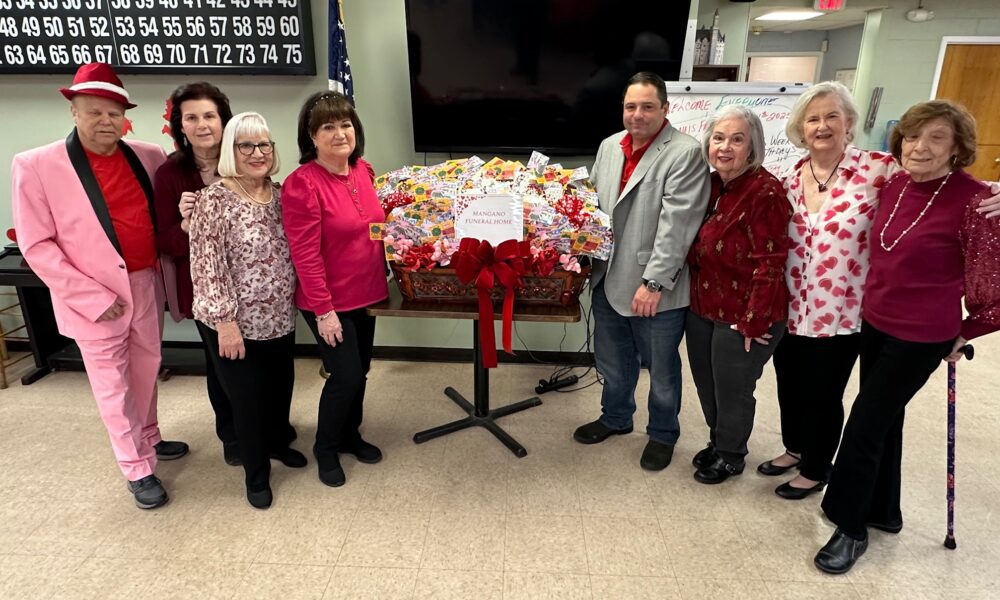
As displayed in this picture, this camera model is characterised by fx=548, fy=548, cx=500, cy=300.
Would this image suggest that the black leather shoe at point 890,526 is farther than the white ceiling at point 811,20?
No

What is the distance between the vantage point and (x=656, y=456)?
2.37 meters

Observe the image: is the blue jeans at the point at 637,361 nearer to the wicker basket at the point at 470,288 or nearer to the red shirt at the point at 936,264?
the wicker basket at the point at 470,288

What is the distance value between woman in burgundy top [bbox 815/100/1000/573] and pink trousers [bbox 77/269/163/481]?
2548mm

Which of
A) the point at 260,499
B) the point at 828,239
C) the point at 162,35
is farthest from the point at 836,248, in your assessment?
the point at 162,35

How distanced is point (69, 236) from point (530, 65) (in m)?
2.15

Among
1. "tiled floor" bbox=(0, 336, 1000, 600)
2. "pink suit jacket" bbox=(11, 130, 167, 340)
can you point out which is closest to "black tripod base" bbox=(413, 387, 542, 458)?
"tiled floor" bbox=(0, 336, 1000, 600)

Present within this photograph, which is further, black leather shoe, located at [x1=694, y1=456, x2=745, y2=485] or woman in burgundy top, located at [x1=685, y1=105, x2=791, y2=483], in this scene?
black leather shoe, located at [x1=694, y1=456, x2=745, y2=485]

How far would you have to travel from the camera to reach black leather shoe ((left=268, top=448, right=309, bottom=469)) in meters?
2.38

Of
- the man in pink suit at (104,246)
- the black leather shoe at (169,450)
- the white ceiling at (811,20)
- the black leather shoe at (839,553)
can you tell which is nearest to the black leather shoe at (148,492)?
the man in pink suit at (104,246)

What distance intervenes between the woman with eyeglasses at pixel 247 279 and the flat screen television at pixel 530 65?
1.25 m

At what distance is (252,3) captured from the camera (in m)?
2.83

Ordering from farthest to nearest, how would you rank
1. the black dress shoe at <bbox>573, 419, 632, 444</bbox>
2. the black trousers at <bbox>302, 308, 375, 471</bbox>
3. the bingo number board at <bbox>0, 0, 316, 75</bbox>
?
the bingo number board at <bbox>0, 0, 316, 75</bbox>, the black dress shoe at <bbox>573, 419, 632, 444</bbox>, the black trousers at <bbox>302, 308, 375, 471</bbox>

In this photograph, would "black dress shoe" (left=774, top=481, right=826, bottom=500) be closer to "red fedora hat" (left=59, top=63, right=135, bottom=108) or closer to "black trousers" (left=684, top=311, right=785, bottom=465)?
"black trousers" (left=684, top=311, right=785, bottom=465)

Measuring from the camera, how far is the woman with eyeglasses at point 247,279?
71.9 inches
